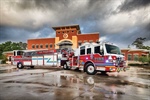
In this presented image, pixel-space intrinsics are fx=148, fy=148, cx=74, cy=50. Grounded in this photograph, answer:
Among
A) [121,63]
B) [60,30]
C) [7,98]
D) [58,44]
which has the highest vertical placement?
[60,30]

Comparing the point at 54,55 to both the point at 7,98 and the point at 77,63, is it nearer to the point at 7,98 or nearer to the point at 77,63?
the point at 77,63

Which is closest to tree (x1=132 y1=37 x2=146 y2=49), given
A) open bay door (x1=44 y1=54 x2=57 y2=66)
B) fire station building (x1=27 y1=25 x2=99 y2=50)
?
fire station building (x1=27 y1=25 x2=99 y2=50)

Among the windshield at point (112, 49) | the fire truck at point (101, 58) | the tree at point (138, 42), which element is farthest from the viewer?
the tree at point (138, 42)

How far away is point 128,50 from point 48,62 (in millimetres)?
29716

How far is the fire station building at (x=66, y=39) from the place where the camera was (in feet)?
144

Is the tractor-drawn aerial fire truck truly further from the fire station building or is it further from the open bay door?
the fire station building

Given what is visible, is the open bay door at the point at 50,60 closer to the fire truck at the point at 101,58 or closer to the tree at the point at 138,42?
the fire truck at the point at 101,58

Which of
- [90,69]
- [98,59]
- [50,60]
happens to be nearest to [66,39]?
[50,60]

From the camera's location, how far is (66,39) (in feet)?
149

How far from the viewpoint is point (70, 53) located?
1881 centimetres

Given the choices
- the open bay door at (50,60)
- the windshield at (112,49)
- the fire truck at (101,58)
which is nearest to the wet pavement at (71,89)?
the fire truck at (101,58)

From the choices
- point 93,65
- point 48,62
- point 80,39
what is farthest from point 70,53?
point 80,39

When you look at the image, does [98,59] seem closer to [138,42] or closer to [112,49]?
[112,49]

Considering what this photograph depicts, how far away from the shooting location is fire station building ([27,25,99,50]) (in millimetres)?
44031
